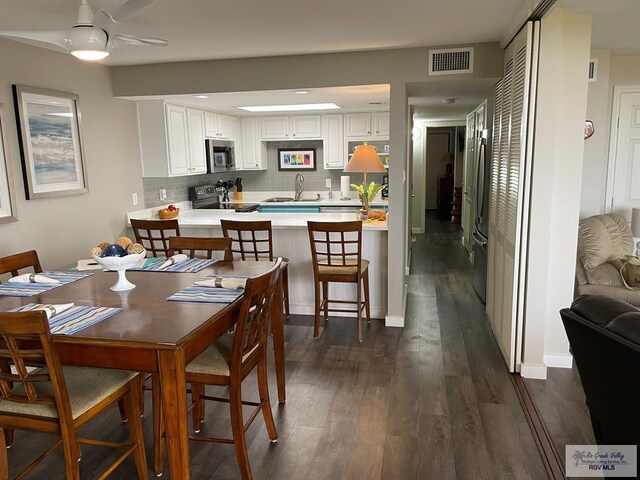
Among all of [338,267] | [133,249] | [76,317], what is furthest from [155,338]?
[338,267]

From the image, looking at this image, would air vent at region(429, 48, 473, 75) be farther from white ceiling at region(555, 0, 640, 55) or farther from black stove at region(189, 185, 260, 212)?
black stove at region(189, 185, 260, 212)

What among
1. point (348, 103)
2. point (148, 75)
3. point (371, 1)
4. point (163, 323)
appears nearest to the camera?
point (163, 323)

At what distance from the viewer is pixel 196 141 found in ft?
18.2

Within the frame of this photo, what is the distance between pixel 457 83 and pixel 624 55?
1806mm

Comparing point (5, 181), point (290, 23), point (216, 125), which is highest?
point (290, 23)

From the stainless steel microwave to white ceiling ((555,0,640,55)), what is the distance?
4.08 meters

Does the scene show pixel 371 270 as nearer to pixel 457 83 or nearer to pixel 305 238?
pixel 305 238

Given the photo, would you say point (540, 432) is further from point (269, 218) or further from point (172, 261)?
point (269, 218)

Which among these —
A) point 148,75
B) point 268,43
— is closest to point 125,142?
point 148,75

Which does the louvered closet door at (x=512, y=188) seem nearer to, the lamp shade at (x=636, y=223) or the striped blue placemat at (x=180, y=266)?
the lamp shade at (x=636, y=223)

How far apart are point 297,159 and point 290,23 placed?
4.19m

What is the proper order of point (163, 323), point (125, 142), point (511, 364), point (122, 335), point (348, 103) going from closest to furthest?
point (122, 335), point (163, 323), point (511, 364), point (125, 142), point (348, 103)

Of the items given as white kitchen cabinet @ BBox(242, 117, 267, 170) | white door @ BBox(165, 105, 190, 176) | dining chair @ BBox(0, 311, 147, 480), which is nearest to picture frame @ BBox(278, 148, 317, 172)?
white kitchen cabinet @ BBox(242, 117, 267, 170)

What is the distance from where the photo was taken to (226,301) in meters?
2.25
